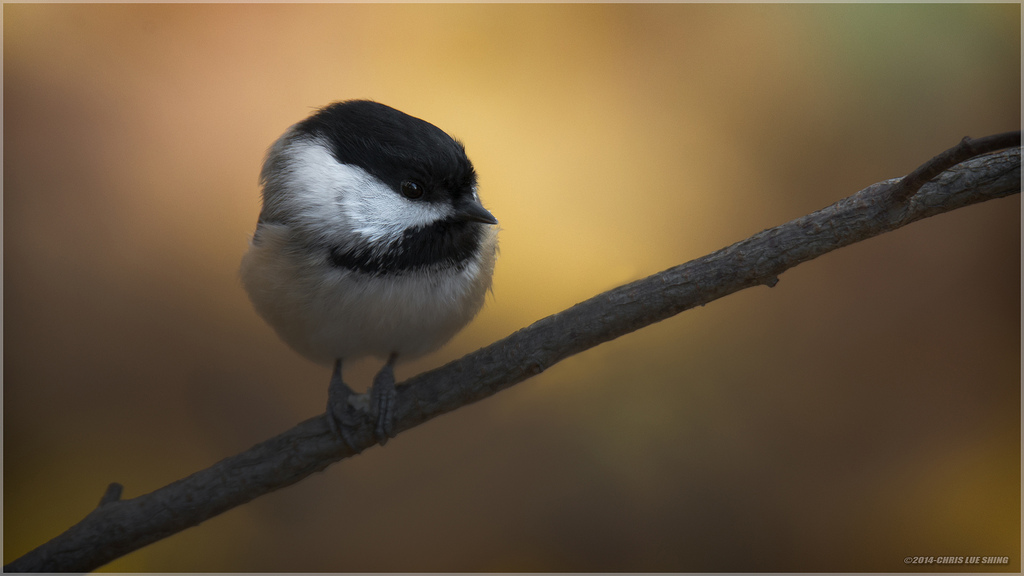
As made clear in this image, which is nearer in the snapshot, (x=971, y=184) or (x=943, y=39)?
(x=971, y=184)

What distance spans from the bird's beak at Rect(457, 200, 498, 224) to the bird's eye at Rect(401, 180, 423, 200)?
6cm

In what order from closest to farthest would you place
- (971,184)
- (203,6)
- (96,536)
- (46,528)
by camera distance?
(971,184), (96,536), (46,528), (203,6)

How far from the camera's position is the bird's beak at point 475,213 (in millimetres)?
878

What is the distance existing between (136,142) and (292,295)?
0.73 meters

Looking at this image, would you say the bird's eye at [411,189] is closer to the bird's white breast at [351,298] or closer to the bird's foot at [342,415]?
the bird's white breast at [351,298]

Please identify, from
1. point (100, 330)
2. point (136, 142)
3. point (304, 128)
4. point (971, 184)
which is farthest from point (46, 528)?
point (971, 184)

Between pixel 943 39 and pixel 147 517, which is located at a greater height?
pixel 943 39

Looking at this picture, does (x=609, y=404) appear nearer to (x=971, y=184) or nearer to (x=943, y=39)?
(x=971, y=184)

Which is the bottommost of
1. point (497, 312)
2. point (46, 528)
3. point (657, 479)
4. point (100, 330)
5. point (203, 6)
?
point (657, 479)

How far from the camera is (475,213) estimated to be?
2.89 ft

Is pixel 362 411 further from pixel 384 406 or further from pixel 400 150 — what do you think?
pixel 400 150

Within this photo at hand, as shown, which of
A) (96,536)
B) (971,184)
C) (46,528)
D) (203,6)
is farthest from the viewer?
(203,6)

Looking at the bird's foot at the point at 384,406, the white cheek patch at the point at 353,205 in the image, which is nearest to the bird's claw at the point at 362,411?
the bird's foot at the point at 384,406

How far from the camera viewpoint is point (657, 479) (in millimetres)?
1389
